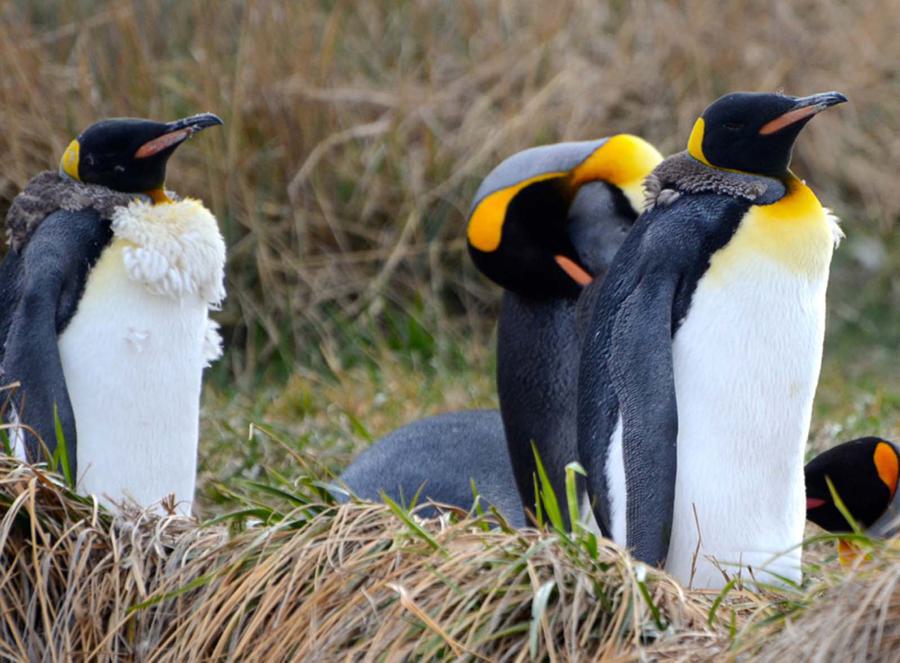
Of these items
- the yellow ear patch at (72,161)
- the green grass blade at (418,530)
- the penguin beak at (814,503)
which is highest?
the yellow ear patch at (72,161)

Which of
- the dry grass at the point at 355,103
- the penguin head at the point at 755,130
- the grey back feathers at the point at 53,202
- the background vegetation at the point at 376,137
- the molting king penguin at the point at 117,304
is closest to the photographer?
the penguin head at the point at 755,130

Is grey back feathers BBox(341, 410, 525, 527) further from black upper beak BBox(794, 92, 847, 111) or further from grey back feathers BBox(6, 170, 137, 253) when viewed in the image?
black upper beak BBox(794, 92, 847, 111)

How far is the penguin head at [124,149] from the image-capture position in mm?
3645

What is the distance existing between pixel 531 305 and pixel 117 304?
3.56ft

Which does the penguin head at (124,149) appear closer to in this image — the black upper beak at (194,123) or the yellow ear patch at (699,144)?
the black upper beak at (194,123)

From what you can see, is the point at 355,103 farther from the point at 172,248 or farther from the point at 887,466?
the point at 887,466

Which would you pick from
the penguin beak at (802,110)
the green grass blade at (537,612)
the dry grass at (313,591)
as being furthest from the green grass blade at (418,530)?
the penguin beak at (802,110)

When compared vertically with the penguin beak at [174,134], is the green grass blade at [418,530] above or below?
below

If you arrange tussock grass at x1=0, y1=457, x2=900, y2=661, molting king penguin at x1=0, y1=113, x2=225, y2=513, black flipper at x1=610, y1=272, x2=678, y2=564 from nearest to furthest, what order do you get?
tussock grass at x1=0, y1=457, x2=900, y2=661 < black flipper at x1=610, y1=272, x2=678, y2=564 < molting king penguin at x1=0, y1=113, x2=225, y2=513

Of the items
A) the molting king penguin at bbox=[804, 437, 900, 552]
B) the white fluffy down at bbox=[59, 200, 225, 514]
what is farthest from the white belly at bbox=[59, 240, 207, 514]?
the molting king penguin at bbox=[804, 437, 900, 552]

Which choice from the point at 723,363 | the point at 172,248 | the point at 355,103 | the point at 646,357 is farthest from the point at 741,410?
the point at 355,103

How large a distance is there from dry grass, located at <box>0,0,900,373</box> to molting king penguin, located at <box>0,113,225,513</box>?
7.34 feet

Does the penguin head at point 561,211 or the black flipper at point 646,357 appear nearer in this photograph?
the black flipper at point 646,357

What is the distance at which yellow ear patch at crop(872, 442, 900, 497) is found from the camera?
11.5 ft
